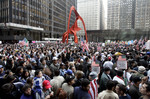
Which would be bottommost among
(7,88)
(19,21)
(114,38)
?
(7,88)

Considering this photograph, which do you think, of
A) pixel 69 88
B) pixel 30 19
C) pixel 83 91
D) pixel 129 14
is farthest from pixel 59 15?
pixel 83 91

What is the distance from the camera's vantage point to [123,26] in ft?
331

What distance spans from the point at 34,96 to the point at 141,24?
104343 mm

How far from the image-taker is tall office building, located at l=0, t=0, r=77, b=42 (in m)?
48.5

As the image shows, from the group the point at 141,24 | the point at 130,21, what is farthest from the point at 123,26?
the point at 141,24

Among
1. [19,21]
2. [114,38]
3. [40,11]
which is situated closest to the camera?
[19,21]

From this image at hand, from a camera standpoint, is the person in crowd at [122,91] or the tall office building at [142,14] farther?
the tall office building at [142,14]

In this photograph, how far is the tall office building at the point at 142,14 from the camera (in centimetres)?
8875

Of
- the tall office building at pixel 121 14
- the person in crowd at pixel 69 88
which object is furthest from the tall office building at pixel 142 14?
the person in crowd at pixel 69 88

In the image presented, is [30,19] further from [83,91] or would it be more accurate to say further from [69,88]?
[83,91]

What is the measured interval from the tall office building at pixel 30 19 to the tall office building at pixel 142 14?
59.6m

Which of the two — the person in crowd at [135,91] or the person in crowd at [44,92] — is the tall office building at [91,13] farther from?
the person in crowd at [44,92]

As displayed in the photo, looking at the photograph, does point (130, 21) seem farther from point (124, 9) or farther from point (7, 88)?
point (7, 88)

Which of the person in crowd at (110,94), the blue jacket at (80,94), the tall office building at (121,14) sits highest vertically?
the tall office building at (121,14)
